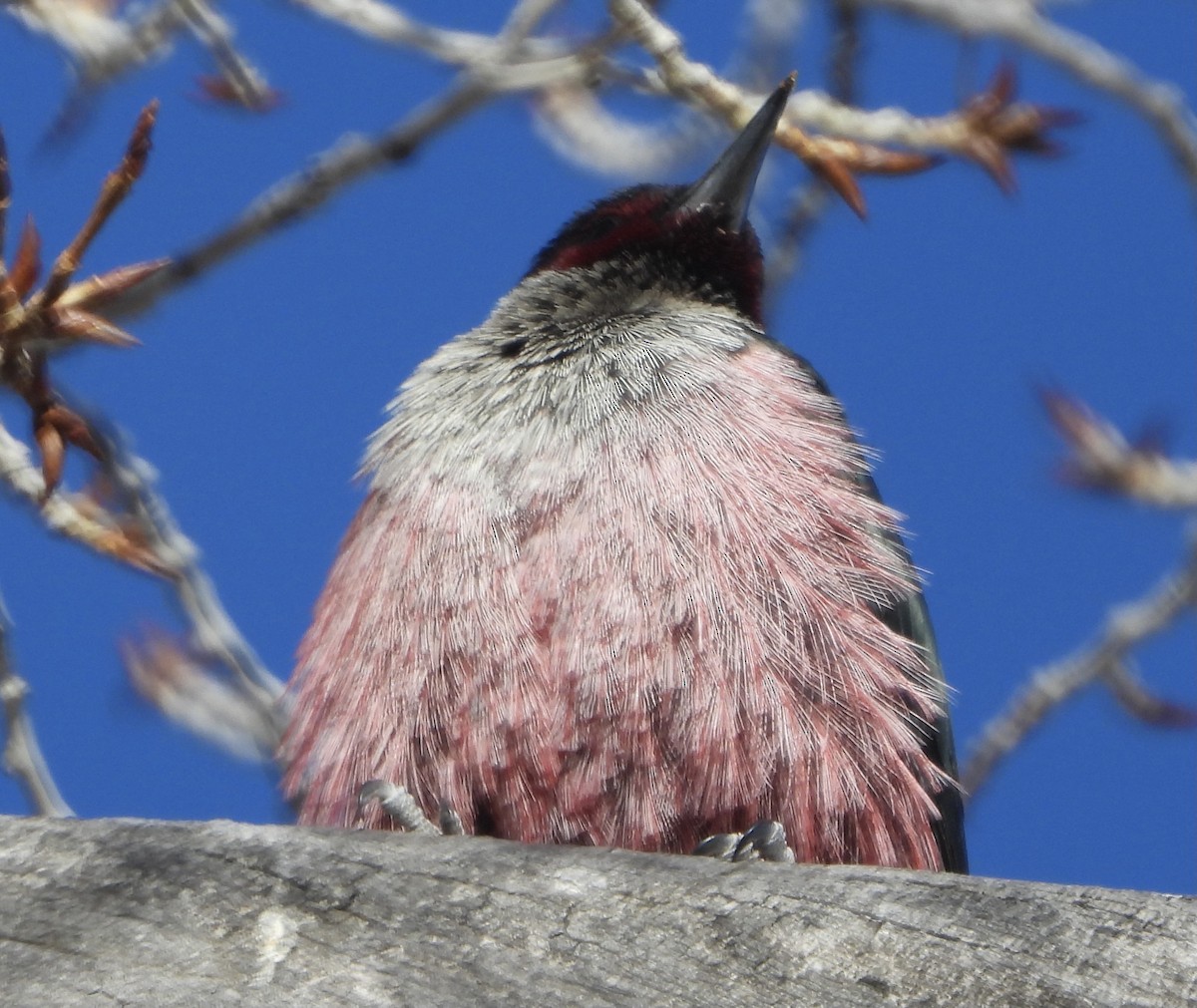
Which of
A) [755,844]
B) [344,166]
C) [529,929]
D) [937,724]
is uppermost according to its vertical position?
[344,166]

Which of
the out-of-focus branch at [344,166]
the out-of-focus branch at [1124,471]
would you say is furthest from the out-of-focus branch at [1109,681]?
the out-of-focus branch at [344,166]

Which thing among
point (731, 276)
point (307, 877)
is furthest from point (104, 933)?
point (731, 276)

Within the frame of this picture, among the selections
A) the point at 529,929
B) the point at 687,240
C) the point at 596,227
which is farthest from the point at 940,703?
the point at 529,929

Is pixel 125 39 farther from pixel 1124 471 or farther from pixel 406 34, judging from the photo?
pixel 1124 471

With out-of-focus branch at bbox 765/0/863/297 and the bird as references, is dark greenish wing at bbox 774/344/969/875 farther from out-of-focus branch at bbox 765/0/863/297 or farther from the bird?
out-of-focus branch at bbox 765/0/863/297

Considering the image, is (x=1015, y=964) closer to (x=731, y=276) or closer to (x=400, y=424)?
(x=400, y=424)

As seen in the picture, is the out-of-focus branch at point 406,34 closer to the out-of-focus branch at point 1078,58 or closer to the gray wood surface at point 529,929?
the out-of-focus branch at point 1078,58
